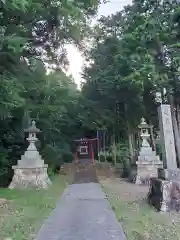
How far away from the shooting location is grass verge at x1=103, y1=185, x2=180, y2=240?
4414 millimetres

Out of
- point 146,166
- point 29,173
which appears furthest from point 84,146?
point 29,173

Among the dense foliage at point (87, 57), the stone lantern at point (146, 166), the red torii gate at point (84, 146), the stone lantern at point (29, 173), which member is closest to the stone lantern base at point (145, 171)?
the stone lantern at point (146, 166)

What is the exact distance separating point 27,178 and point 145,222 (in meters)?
6.67

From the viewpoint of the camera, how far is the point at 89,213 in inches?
239

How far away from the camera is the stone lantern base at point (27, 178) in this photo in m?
11.0

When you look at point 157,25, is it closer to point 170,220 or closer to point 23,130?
point 23,130

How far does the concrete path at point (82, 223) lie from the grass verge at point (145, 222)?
16 cm

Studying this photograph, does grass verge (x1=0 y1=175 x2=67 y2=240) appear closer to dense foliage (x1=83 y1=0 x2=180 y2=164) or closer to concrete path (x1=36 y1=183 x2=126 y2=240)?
concrete path (x1=36 y1=183 x2=126 y2=240)

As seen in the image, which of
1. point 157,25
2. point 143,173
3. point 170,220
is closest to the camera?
point 170,220

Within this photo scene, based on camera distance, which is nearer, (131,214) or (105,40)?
(131,214)

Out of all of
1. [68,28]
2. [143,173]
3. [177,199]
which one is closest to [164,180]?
[177,199]

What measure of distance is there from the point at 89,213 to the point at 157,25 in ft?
23.6

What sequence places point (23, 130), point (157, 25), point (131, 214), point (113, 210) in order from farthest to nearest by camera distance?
1. point (23, 130)
2. point (157, 25)
3. point (113, 210)
4. point (131, 214)

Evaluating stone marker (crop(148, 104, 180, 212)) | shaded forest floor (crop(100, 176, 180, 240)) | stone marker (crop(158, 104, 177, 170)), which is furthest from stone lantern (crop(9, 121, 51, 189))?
stone marker (crop(158, 104, 177, 170))
